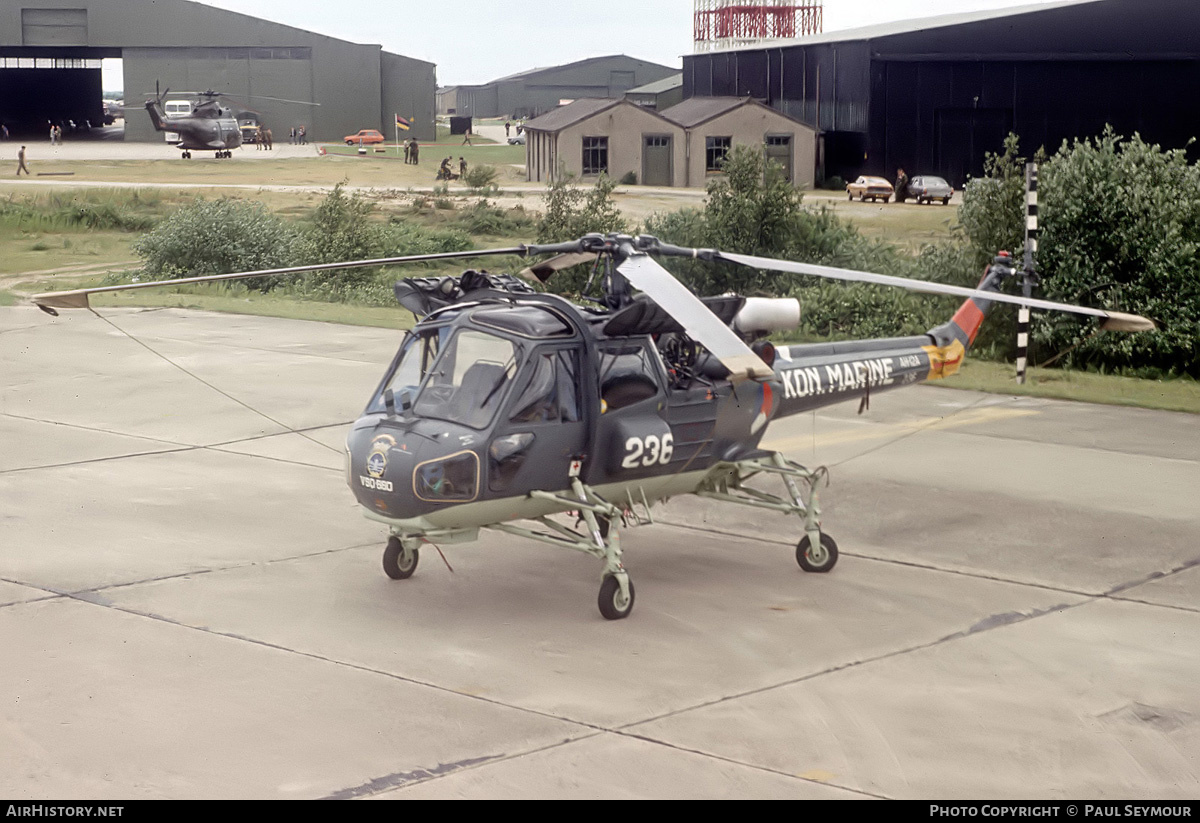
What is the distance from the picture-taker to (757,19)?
105 metres

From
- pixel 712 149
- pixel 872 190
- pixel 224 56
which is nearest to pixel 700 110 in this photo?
pixel 712 149

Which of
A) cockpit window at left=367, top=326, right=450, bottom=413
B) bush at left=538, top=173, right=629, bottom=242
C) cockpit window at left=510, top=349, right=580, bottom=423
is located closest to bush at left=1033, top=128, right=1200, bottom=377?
bush at left=538, top=173, right=629, bottom=242

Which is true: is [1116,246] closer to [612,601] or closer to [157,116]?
[612,601]

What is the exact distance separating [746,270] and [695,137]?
40249 millimetres

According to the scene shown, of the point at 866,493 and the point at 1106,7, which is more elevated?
the point at 1106,7

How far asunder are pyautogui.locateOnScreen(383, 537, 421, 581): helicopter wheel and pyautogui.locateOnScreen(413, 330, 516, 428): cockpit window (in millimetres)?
1584

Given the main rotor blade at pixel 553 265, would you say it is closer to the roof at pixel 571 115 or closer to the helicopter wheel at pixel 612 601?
the helicopter wheel at pixel 612 601

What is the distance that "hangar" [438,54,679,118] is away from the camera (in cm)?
14812

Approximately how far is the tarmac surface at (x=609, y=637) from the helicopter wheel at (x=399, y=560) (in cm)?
16

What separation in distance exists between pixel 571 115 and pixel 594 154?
2.62 metres

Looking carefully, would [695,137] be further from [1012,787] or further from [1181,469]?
[1012,787]

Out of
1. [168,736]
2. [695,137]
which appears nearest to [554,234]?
[168,736]

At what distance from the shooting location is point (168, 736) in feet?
27.4

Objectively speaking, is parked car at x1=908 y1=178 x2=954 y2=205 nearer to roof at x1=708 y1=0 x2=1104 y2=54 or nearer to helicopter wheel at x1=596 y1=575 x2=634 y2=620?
roof at x1=708 y1=0 x2=1104 y2=54
